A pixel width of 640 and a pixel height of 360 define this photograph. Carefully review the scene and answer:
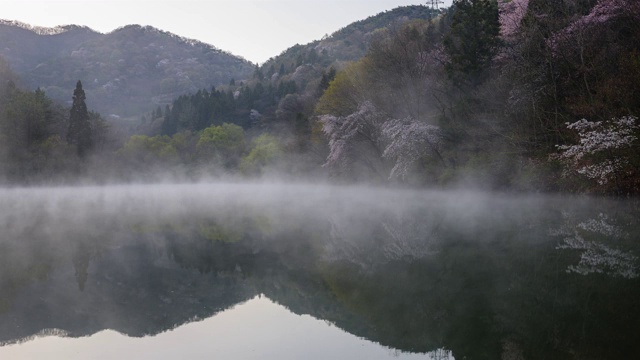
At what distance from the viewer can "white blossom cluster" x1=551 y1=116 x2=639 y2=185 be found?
936 inches

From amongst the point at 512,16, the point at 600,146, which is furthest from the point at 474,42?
the point at 600,146

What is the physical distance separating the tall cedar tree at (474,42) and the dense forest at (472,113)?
0.09 meters

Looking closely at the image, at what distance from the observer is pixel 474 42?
38.9 meters

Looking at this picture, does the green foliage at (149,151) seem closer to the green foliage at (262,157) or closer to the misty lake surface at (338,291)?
the green foliage at (262,157)

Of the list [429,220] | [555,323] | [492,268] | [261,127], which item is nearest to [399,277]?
[492,268]

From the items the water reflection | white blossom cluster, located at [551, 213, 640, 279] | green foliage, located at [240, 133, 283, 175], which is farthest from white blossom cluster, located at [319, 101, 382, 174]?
the water reflection

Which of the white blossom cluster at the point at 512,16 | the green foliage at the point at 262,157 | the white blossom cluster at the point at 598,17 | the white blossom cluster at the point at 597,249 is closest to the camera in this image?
the white blossom cluster at the point at 597,249

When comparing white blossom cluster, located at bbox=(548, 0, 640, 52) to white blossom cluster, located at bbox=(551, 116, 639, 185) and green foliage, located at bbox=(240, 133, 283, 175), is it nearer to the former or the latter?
white blossom cluster, located at bbox=(551, 116, 639, 185)

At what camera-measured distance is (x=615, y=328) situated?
7871mm

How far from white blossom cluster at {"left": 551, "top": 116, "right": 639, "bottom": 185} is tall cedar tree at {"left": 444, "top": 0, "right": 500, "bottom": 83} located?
12948mm

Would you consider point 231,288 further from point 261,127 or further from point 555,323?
point 261,127

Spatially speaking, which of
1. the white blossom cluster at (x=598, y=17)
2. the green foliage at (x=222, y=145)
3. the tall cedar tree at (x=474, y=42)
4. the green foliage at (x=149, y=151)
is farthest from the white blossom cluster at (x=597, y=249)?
the green foliage at (x=222, y=145)

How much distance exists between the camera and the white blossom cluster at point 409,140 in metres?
39.1

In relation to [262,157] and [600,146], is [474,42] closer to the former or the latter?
[600,146]
